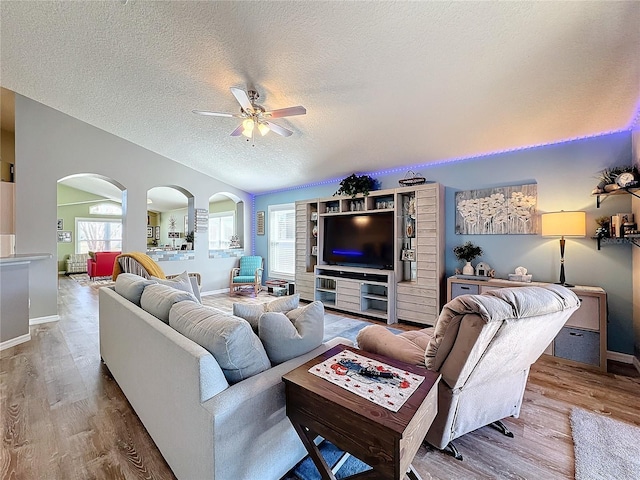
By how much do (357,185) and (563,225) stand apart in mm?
2663

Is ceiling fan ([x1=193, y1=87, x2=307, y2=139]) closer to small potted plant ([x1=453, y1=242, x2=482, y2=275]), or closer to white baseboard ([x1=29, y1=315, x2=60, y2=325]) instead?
small potted plant ([x1=453, y1=242, x2=482, y2=275])

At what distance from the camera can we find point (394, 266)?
4137mm

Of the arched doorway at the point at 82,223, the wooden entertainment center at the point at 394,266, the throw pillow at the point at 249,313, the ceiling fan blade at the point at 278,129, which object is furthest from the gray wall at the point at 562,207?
the arched doorway at the point at 82,223

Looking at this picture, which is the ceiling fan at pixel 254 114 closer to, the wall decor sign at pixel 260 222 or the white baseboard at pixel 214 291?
the wall decor sign at pixel 260 222

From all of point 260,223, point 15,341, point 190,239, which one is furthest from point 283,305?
point 260,223

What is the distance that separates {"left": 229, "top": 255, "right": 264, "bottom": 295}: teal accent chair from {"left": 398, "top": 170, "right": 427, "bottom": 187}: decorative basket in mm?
3650

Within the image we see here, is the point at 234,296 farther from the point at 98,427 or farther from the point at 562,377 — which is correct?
the point at 562,377

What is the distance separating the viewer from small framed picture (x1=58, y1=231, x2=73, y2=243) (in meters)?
8.96

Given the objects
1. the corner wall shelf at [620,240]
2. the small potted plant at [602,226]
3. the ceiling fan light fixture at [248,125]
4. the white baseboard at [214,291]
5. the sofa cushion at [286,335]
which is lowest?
the white baseboard at [214,291]

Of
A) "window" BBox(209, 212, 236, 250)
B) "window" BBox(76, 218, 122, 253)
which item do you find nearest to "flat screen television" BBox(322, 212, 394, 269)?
"window" BBox(209, 212, 236, 250)

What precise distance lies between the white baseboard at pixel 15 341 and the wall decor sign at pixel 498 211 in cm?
578

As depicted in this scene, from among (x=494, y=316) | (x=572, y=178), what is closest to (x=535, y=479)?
(x=494, y=316)

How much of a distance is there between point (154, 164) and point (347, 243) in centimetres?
413

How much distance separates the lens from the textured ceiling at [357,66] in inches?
74.8
